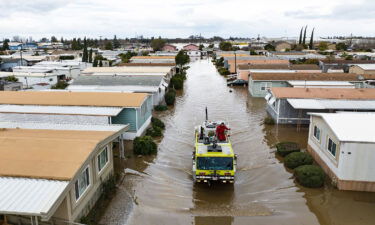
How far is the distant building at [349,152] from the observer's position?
13655mm

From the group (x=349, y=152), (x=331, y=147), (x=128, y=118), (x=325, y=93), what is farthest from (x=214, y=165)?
(x=325, y=93)

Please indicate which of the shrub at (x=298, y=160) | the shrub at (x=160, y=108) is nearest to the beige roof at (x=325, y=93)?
the shrub at (x=298, y=160)

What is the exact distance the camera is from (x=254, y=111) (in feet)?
99.9

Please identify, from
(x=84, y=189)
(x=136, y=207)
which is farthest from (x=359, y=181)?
(x=84, y=189)

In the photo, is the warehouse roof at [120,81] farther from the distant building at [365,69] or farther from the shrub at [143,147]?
the distant building at [365,69]

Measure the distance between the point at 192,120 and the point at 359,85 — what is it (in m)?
22.4

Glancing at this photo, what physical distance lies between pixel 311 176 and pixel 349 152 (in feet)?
6.96

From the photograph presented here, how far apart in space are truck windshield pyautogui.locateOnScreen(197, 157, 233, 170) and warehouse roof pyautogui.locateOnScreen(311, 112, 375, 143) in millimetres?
5118

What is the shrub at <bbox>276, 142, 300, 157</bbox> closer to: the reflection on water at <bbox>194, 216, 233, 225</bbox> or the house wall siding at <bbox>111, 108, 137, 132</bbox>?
the reflection on water at <bbox>194, 216, 233, 225</bbox>

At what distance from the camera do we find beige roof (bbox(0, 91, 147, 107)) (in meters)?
21.3

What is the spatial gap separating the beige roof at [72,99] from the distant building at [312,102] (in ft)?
36.7

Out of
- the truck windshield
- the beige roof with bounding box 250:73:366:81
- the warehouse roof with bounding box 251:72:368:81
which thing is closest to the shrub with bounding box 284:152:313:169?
the truck windshield

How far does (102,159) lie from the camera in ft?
46.0

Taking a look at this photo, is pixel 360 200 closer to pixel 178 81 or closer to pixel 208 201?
pixel 208 201
